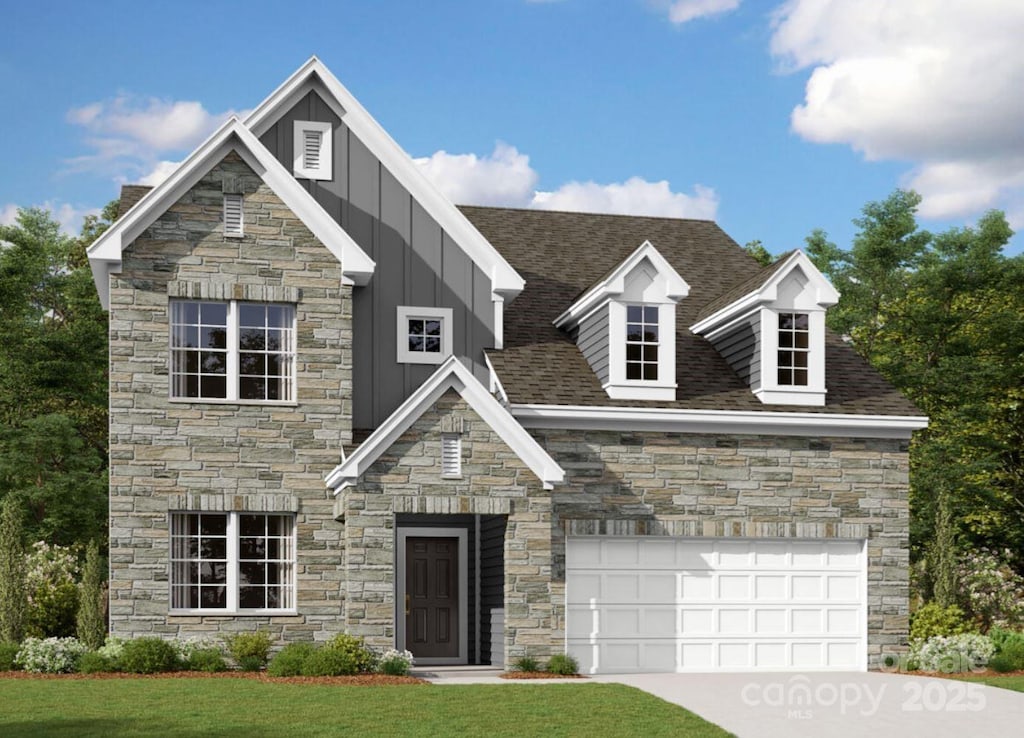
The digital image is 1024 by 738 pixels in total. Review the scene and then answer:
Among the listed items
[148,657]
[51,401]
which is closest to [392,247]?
[148,657]

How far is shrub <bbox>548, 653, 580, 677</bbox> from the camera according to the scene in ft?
69.5

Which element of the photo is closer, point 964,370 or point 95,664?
point 95,664

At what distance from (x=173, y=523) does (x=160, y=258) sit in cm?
429

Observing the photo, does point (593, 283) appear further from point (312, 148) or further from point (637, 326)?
point (312, 148)

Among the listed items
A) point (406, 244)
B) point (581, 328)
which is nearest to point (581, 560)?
point (581, 328)

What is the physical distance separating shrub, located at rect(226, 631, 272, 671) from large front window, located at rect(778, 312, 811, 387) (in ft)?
33.7

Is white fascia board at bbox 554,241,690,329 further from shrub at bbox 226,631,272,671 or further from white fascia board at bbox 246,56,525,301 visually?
shrub at bbox 226,631,272,671

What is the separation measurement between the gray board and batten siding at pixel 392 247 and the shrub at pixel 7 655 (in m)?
7.65

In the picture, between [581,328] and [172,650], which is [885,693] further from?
[172,650]

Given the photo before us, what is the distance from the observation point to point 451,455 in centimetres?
2105

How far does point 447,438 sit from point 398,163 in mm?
5838

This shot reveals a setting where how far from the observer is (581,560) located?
22688 millimetres

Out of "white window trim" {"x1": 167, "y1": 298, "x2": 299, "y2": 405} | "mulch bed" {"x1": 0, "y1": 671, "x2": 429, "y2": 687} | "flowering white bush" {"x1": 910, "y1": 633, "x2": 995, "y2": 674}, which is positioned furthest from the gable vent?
"flowering white bush" {"x1": 910, "y1": 633, "x2": 995, "y2": 674}

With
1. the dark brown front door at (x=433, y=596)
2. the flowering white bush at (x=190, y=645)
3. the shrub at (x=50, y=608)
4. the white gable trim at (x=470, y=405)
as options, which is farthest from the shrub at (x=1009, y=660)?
the shrub at (x=50, y=608)
